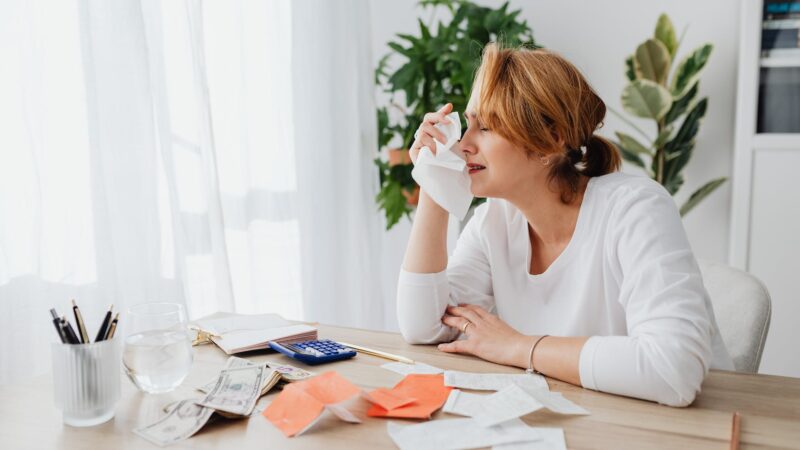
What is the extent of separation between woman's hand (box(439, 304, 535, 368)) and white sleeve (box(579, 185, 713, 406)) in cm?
13

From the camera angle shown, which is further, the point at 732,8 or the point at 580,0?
the point at 580,0

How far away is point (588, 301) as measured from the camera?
1.40 m

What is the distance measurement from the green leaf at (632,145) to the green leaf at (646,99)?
0.13 meters

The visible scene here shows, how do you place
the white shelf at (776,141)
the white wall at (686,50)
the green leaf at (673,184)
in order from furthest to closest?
the white wall at (686,50)
the green leaf at (673,184)
the white shelf at (776,141)

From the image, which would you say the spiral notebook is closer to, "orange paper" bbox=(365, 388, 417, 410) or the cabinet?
"orange paper" bbox=(365, 388, 417, 410)

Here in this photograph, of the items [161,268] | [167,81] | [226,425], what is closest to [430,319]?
[226,425]

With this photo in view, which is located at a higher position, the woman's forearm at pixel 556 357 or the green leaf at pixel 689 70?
the green leaf at pixel 689 70

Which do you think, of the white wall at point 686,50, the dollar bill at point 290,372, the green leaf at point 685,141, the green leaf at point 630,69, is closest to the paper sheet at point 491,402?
the dollar bill at point 290,372

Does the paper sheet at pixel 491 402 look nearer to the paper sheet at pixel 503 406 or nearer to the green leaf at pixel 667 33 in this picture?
the paper sheet at pixel 503 406

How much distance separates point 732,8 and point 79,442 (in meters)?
2.97

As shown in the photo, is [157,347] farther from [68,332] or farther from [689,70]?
[689,70]

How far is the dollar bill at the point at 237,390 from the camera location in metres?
1.03

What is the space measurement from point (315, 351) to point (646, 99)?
1.99 m

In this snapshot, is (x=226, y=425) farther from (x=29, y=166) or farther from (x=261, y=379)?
(x=29, y=166)
